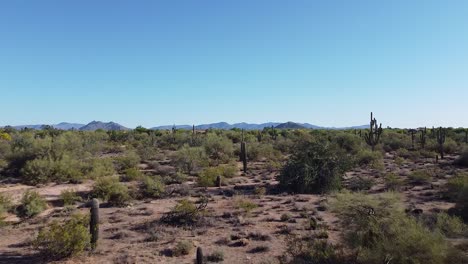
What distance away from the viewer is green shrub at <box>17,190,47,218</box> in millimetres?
15875

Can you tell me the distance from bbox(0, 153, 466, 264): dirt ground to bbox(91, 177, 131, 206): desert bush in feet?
1.72

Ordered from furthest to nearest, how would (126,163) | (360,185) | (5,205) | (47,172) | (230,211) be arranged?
1. (126,163)
2. (47,172)
3. (360,185)
4. (230,211)
5. (5,205)

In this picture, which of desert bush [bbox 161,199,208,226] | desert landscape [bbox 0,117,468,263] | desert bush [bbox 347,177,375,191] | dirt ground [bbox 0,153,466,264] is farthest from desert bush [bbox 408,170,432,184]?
desert bush [bbox 161,199,208,226]

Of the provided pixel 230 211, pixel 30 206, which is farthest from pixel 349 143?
pixel 30 206

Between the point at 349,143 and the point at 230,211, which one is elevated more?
the point at 349,143

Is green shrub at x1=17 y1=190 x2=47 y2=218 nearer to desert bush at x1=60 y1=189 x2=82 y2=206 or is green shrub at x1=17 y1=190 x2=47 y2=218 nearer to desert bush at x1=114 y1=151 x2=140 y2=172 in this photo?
desert bush at x1=60 y1=189 x2=82 y2=206

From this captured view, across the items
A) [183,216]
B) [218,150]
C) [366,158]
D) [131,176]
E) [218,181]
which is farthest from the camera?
[218,150]

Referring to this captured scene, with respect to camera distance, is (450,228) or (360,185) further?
(360,185)

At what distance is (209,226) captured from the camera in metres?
14.2

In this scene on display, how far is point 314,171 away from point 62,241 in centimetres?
1351

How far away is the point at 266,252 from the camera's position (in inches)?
448

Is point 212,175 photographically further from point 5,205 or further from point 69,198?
point 5,205

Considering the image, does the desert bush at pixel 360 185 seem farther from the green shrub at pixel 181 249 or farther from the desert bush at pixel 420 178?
the green shrub at pixel 181 249

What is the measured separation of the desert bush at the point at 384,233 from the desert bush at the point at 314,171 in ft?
31.5
